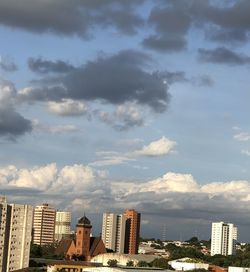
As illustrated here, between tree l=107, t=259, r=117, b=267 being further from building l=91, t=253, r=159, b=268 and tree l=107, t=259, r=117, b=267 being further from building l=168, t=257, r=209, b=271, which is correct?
building l=168, t=257, r=209, b=271

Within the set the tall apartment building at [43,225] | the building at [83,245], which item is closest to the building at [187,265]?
the building at [83,245]

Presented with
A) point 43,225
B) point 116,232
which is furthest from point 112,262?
point 43,225

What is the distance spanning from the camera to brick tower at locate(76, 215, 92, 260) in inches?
5300

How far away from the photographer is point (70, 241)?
141m

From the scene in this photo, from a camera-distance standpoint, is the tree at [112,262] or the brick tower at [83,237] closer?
the tree at [112,262]

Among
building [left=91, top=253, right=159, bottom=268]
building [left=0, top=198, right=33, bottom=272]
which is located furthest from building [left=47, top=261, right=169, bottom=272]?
building [left=0, top=198, right=33, bottom=272]

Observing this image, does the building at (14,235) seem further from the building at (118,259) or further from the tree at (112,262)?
the building at (118,259)

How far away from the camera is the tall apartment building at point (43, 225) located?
630 feet

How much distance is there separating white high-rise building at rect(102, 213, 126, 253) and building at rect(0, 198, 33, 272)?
255 ft

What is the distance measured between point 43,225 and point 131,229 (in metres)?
26.2

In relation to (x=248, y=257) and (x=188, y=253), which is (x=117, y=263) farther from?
(x=248, y=257)

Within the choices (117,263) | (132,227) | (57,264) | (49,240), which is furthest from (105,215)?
(57,264)

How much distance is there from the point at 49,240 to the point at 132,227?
27254 millimetres

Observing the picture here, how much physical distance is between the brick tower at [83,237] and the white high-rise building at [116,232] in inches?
1604
